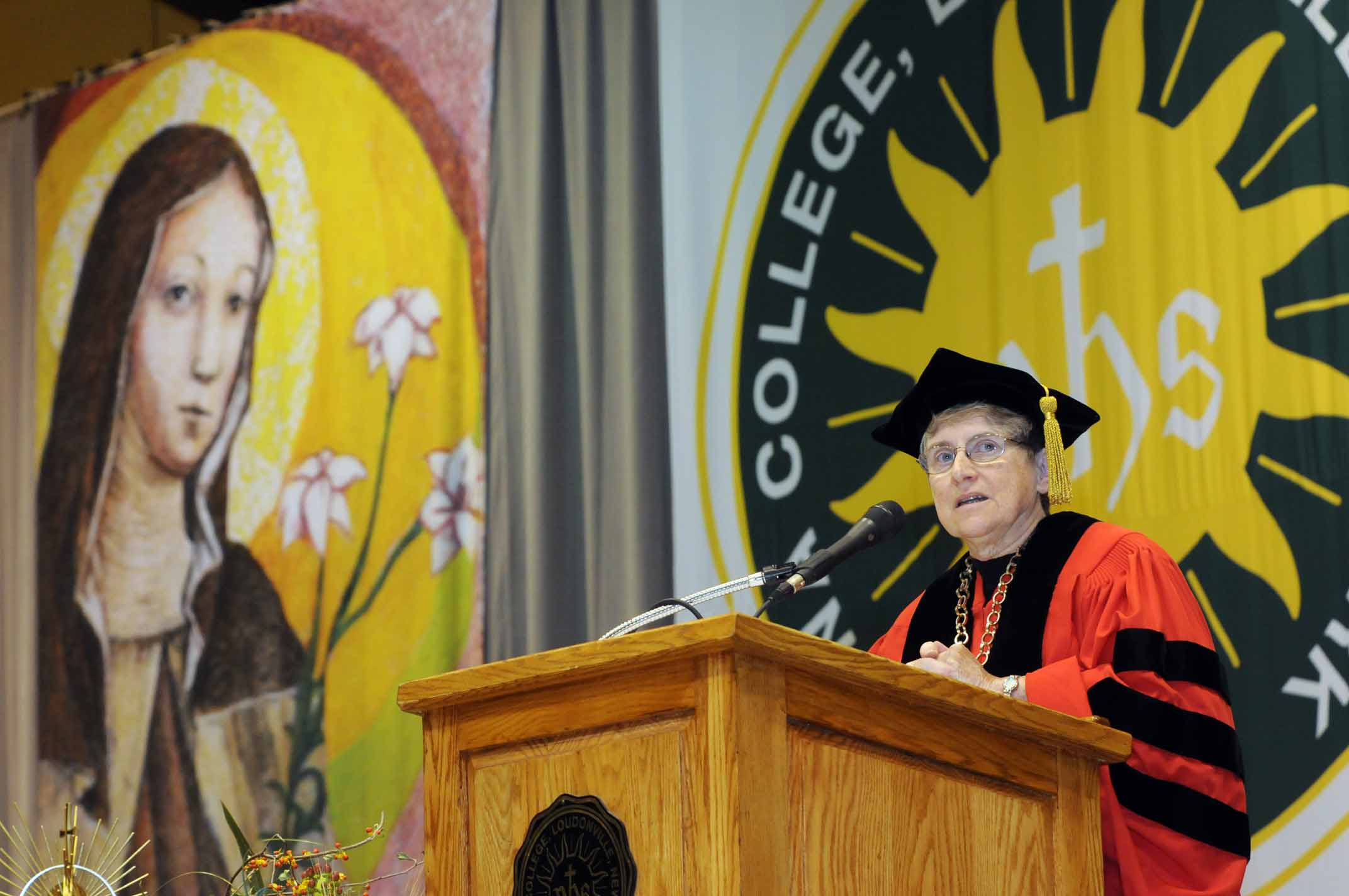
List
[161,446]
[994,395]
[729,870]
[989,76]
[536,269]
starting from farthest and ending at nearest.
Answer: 1. [161,446]
2. [536,269]
3. [989,76]
4. [994,395]
5. [729,870]

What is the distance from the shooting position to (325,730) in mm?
5137

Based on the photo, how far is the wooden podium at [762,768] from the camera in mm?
1828

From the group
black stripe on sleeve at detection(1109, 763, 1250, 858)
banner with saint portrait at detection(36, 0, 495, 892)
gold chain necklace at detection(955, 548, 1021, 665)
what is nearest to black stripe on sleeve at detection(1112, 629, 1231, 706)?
black stripe on sleeve at detection(1109, 763, 1250, 858)

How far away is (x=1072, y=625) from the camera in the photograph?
2.89 meters

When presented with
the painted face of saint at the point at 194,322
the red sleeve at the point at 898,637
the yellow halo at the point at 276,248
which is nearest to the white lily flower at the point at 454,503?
the yellow halo at the point at 276,248

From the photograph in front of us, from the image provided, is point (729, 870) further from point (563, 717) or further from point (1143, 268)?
point (1143, 268)

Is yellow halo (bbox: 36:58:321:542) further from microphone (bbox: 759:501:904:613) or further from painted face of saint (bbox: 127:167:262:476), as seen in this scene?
microphone (bbox: 759:501:904:613)

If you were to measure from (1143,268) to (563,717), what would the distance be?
2.37 meters

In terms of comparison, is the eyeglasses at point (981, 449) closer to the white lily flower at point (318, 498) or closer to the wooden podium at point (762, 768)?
the wooden podium at point (762, 768)

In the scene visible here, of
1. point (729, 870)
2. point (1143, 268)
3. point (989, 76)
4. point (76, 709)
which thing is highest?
point (989, 76)

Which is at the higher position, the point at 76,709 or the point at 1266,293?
the point at 1266,293

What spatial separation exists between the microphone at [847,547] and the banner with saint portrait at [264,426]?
8.53 feet

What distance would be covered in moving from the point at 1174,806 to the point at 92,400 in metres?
4.38

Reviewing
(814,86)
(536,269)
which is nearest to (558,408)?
A: (536,269)
